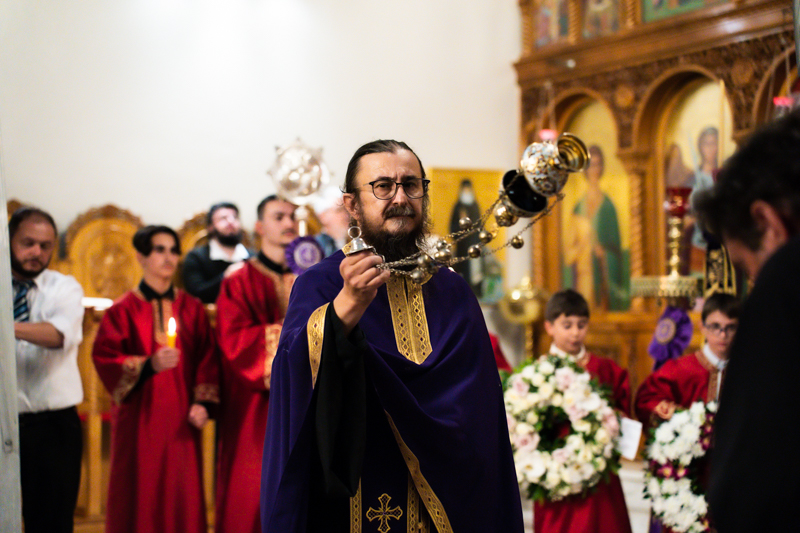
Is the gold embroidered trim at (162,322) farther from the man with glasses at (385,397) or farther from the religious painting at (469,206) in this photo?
the religious painting at (469,206)

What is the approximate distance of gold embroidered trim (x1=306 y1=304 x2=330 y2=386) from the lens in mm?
2295

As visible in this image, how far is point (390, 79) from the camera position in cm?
992

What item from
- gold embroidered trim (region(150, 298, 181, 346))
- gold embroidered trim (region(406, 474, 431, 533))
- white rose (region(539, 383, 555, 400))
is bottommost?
gold embroidered trim (region(406, 474, 431, 533))

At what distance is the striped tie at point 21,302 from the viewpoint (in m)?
4.56

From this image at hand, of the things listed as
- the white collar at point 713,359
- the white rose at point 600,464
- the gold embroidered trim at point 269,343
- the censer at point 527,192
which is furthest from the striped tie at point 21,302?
the white collar at point 713,359

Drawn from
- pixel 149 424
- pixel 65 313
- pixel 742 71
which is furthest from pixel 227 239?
pixel 742 71

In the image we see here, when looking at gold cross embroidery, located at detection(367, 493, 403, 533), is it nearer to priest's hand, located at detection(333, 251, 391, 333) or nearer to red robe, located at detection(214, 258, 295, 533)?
priest's hand, located at detection(333, 251, 391, 333)

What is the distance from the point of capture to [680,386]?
4.70 meters

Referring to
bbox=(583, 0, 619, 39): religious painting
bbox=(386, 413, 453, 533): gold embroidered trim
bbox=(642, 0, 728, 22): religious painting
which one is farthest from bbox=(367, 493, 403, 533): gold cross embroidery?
bbox=(583, 0, 619, 39): religious painting

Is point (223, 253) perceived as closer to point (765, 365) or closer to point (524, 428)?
point (524, 428)

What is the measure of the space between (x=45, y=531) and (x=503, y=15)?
27.8 ft

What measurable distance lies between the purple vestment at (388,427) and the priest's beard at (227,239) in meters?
4.91

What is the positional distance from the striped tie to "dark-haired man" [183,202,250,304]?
2548 millimetres

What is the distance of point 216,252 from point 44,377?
121 inches
